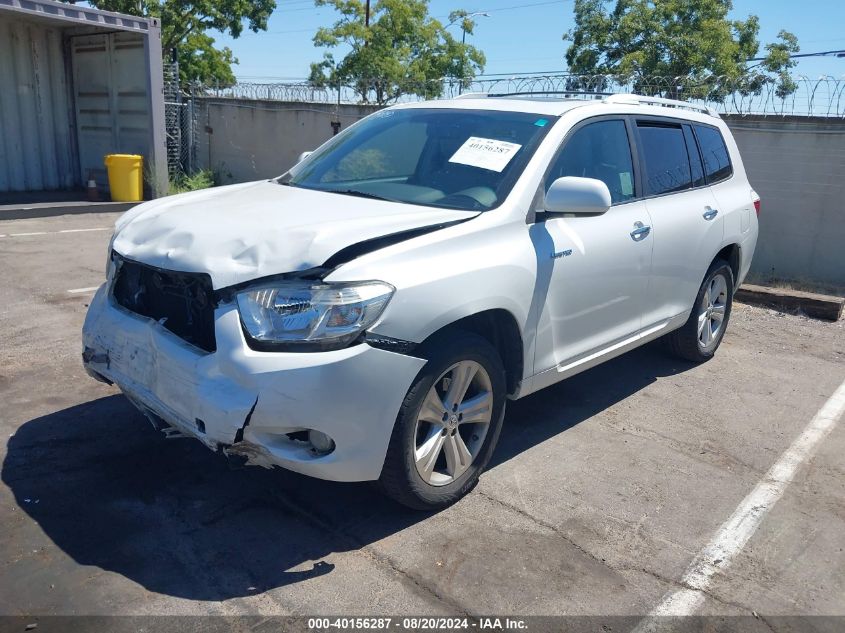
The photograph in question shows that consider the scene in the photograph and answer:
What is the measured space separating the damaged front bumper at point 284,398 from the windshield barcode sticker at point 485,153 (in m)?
1.39

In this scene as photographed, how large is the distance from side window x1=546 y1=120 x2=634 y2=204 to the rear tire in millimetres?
1405

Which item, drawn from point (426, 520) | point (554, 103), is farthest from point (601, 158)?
point (426, 520)

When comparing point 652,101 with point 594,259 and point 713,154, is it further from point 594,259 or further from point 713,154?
point 594,259

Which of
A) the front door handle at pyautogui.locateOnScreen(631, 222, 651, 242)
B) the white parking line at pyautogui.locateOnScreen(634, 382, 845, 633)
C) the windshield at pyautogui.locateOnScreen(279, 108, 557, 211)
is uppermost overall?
the windshield at pyautogui.locateOnScreen(279, 108, 557, 211)

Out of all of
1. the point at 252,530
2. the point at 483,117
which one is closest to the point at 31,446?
the point at 252,530

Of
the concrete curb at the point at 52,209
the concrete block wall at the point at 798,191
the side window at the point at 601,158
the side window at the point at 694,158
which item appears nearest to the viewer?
the side window at the point at 601,158

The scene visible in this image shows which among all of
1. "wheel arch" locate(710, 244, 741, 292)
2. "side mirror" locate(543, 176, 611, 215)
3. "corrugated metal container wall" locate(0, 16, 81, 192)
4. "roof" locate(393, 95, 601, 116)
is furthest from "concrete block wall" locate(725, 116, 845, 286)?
"corrugated metal container wall" locate(0, 16, 81, 192)

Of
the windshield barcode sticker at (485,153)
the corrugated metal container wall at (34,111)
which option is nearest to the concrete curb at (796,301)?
the windshield barcode sticker at (485,153)

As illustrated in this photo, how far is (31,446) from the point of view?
4023mm

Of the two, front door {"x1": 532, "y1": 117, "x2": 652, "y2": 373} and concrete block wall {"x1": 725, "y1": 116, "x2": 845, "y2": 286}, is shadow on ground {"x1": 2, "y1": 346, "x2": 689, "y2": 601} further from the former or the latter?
concrete block wall {"x1": 725, "y1": 116, "x2": 845, "y2": 286}

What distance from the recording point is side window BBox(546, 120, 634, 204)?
4211 mm

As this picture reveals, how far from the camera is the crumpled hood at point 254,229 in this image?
122 inches

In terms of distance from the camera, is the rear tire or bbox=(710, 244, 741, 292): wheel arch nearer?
the rear tire

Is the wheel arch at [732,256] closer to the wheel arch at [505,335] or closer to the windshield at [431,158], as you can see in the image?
the windshield at [431,158]
